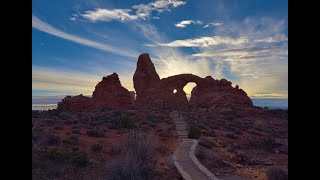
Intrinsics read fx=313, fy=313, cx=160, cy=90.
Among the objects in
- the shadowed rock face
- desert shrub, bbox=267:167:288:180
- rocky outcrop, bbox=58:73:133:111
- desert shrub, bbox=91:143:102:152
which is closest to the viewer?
desert shrub, bbox=267:167:288:180

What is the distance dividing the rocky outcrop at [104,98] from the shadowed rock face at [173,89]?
416cm

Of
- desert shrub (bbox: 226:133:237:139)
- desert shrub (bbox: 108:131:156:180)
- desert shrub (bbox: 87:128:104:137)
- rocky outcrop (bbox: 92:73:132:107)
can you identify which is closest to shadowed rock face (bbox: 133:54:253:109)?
rocky outcrop (bbox: 92:73:132:107)

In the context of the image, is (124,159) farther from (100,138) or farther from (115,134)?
(115,134)

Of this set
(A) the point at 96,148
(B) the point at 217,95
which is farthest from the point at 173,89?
(A) the point at 96,148

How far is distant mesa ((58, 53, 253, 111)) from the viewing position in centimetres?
5234

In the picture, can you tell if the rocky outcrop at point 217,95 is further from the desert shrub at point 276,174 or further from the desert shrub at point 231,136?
the desert shrub at point 276,174

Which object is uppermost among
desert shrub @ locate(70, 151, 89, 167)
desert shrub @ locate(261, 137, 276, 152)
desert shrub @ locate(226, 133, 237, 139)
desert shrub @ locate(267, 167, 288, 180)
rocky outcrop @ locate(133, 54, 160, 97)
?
rocky outcrop @ locate(133, 54, 160, 97)

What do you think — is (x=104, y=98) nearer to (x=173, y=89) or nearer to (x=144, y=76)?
(x=144, y=76)

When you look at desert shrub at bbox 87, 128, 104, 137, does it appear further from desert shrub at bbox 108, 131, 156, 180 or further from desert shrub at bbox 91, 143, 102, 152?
desert shrub at bbox 108, 131, 156, 180

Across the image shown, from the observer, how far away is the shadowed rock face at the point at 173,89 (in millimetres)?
54688
